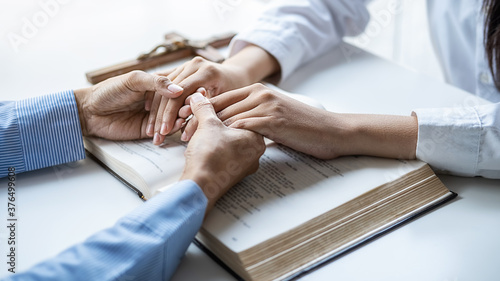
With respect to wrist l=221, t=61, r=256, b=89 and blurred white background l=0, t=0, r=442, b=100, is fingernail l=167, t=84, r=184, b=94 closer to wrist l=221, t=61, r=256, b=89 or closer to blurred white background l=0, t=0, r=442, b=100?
wrist l=221, t=61, r=256, b=89

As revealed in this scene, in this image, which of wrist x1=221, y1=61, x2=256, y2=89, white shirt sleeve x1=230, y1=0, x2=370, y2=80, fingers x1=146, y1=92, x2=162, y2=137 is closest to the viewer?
fingers x1=146, y1=92, x2=162, y2=137

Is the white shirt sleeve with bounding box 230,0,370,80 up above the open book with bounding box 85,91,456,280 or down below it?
above

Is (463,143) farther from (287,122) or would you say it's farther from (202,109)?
(202,109)

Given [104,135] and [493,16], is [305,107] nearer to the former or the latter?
[104,135]

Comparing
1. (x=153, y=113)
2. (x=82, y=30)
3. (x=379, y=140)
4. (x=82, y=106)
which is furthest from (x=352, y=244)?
(x=82, y=30)

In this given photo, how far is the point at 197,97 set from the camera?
0.88 m

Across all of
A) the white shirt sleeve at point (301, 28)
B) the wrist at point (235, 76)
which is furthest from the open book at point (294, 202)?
the white shirt sleeve at point (301, 28)

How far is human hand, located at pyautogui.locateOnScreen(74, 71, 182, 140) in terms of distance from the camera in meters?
0.90

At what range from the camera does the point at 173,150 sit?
86 centimetres

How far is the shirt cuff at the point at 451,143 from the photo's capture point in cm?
82

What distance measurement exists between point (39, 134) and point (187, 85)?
0.89 feet

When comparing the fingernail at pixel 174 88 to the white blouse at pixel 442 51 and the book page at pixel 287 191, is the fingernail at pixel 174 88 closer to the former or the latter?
the book page at pixel 287 191

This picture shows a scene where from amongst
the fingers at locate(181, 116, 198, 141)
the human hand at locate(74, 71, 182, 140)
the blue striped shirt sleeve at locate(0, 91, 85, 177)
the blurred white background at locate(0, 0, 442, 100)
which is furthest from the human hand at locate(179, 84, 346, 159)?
the blurred white background at locate(0, 0, 442, 100)

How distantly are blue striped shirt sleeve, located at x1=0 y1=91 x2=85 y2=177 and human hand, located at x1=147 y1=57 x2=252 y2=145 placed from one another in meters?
0.14
